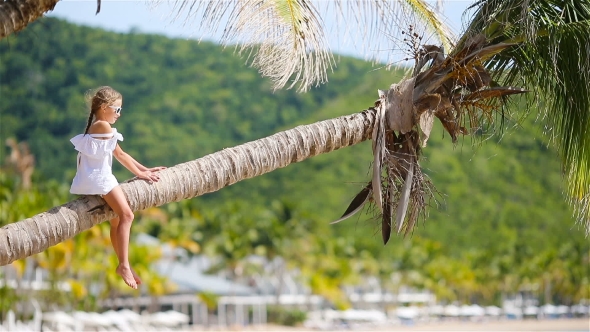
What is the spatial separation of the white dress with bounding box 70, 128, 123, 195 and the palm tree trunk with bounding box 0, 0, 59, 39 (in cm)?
90

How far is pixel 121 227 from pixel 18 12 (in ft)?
5.04

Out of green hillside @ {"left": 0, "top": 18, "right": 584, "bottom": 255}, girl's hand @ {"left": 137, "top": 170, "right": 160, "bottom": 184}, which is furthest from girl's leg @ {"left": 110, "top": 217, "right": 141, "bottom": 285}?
green hillside @ {"left": 0, "top": 18, "right": 584, "bottom": 255}

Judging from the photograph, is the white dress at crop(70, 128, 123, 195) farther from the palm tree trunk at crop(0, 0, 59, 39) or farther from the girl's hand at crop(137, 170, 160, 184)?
the palm tree trunk at crop(0, 0, 59, 39)

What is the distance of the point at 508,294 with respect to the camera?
80.9m

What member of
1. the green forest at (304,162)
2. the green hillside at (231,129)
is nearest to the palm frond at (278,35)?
the green forest at (304,162)

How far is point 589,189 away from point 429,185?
3.74 ft

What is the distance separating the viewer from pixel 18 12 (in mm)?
5023

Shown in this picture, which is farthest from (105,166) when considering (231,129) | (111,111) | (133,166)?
(231,129)

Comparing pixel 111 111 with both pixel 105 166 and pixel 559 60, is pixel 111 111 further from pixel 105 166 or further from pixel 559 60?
pixel 559 60

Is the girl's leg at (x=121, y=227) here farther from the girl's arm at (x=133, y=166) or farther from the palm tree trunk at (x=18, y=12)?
the palm tree trunk at (x=18, y=12)

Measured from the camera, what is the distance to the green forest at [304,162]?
7050 cm

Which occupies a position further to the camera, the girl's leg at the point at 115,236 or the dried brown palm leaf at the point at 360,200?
the dried brown palm leaf at the point at 360,200

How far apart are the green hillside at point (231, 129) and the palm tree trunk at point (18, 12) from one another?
Answer: 204 ft

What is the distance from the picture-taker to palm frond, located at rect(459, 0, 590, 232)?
221 inches
